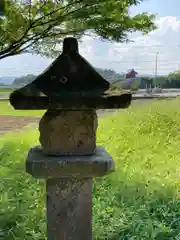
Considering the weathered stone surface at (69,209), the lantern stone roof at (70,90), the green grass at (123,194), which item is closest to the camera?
the lantern stone roof at (70,90)

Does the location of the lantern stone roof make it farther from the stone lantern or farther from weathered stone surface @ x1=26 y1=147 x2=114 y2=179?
weathered stone surface @ x1=26 y1=147 x2=114 y2=179

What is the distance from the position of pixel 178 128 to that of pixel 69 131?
10.1ft

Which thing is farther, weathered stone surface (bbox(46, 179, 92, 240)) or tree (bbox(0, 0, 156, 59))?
tree (bbox(0, 0, 156, 59))

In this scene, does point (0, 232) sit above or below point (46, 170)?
below

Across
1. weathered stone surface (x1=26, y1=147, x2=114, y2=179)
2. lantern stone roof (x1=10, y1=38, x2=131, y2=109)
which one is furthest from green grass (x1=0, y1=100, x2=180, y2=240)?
lantern stone roof (x1=10, y1=38, x2=131, y2=109)

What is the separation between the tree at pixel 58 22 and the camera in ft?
6.03

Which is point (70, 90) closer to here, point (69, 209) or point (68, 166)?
point (68, 166)

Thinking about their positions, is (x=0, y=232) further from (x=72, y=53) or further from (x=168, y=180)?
(x=168, y=180)

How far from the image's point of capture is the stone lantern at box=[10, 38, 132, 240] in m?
1.05

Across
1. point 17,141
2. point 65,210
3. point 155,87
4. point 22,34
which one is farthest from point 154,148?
point 155,87

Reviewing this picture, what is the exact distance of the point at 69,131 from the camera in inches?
45.1

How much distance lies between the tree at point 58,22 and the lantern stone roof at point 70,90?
0.81 m

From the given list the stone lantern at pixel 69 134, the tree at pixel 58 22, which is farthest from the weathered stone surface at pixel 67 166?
the tree at pixel 58 22

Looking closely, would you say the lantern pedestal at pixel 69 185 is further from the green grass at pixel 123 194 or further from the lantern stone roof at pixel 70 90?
the green grass at pixel 123 194
